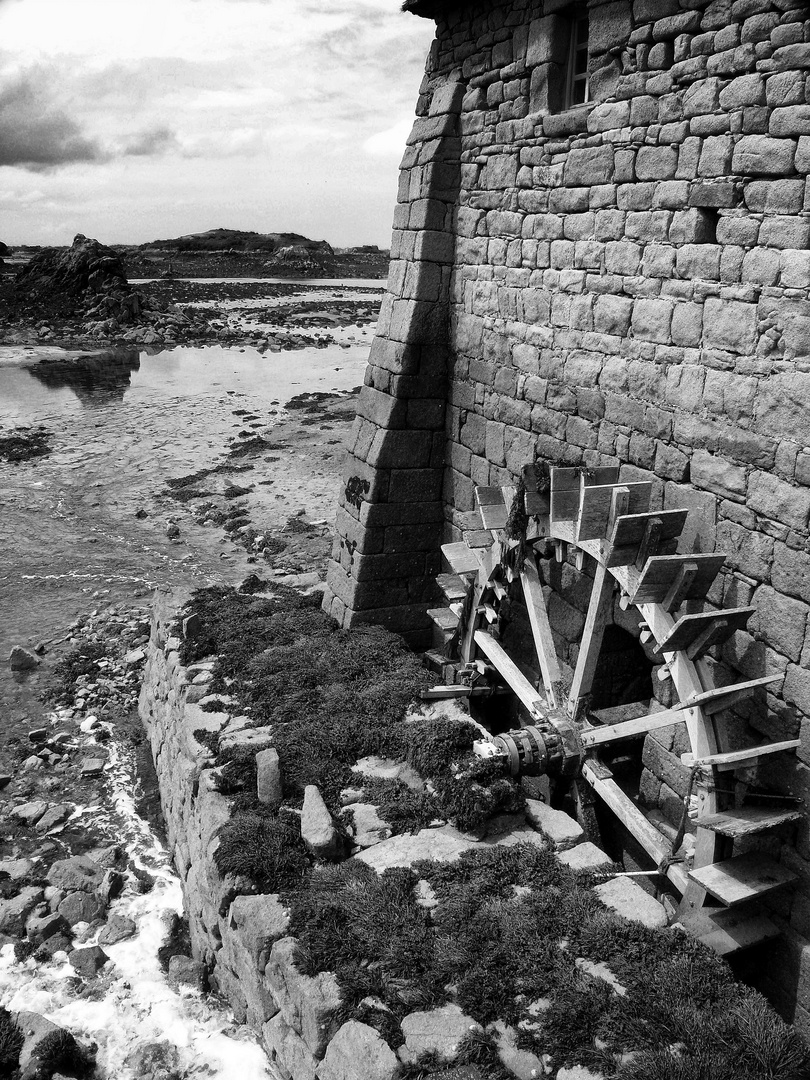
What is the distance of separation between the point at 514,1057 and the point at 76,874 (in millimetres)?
4563

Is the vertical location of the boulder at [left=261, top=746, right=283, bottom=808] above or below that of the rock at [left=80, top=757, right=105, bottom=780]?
above

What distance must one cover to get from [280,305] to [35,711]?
44710 mm

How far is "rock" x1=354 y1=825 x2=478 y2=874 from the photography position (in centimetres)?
547

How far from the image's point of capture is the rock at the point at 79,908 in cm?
680

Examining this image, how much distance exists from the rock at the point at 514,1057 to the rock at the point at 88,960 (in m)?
3.51

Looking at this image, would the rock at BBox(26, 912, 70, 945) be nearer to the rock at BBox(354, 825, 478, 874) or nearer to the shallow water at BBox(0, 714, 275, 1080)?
the shallow water at BBox(0, 714, 275, 1080)

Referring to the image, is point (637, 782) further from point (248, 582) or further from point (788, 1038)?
point (248, 582)

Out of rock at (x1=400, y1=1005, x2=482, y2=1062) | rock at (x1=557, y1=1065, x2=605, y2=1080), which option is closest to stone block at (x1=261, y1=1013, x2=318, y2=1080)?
rock at (x1=400, y1=1005, x2=482, y2=1062)

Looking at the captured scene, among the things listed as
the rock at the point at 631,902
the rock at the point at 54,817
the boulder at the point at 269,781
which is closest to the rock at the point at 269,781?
the boulder at the point at 269,781

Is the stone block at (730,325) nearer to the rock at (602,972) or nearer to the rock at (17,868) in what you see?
the rock at (602,972)

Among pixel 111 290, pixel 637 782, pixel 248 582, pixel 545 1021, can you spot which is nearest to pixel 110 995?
pixel 545 1021

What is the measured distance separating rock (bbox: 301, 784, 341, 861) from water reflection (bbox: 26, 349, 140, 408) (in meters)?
21.3

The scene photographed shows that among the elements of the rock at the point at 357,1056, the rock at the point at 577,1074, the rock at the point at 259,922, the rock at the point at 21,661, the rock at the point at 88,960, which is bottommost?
the rock at the point at 88,960

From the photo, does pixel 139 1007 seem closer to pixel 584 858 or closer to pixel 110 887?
pixel 110 887
